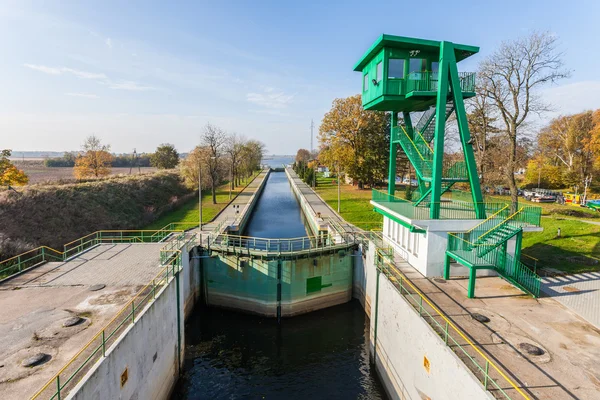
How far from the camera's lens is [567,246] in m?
20.7

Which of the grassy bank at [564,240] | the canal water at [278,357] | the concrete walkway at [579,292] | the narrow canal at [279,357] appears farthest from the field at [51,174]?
the concrete walkway at [579,292]

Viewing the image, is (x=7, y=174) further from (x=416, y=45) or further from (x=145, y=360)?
(x=416, y=45)

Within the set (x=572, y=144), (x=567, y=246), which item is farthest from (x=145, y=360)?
(x=572, y=144)

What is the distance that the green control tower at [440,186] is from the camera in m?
14.3

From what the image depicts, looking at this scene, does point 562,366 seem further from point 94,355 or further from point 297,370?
point 94,355

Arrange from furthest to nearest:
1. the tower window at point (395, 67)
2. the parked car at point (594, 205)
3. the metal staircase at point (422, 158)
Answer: the parked car at point (594, 205), the tower window at point (395, 67), the metal staircase at point (422, 158)

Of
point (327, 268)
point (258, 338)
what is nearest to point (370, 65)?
point (327, 268)

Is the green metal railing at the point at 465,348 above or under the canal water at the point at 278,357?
above

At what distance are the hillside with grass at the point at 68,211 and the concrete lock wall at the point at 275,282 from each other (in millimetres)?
11839

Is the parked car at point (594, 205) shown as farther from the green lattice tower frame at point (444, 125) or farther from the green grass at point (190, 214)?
the green grass at point (190, 214)

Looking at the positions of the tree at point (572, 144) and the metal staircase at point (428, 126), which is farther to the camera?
the tree at point (572, 144)

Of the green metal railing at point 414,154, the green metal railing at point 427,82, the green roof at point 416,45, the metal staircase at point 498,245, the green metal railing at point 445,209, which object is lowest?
the metal staircase at point 498,245

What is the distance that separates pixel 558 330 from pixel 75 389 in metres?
13.3

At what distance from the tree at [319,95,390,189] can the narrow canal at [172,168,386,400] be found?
29.8m
